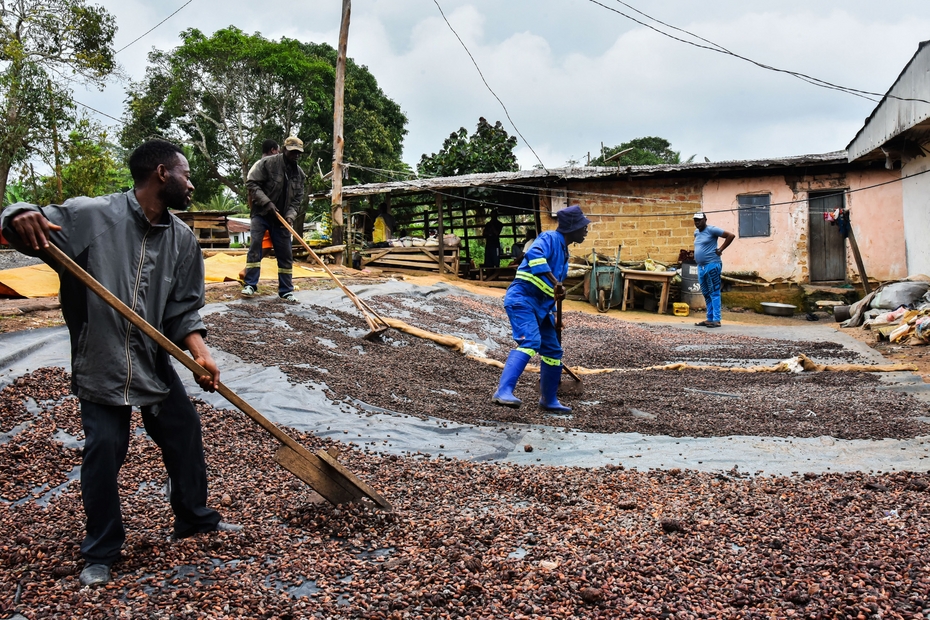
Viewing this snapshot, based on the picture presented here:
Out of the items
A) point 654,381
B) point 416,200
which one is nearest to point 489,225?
point 416,200

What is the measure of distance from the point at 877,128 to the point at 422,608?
11325 millimetres

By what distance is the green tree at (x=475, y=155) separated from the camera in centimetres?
2198

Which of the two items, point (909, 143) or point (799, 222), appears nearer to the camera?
point (909, 143)

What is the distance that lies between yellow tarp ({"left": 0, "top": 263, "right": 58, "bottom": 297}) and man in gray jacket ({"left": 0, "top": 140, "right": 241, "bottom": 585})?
5.49 m

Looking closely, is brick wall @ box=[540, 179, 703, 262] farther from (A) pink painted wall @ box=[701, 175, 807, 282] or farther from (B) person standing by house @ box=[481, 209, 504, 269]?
(B) person standing by house @ box=[481, 209, 504, 269]

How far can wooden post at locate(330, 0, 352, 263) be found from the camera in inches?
567

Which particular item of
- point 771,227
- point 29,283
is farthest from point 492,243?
point 29,283

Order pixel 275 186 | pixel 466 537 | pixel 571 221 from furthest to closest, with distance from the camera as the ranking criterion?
pixel 275 186 → pixel 571 221 → pixel 466 537

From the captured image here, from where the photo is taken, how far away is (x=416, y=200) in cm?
2100

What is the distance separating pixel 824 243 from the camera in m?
15.0

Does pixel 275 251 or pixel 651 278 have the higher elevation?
pixel 275 251

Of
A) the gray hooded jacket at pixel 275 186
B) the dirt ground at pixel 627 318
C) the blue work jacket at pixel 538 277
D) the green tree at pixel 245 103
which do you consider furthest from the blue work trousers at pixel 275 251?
the green tree at pixel 245 103

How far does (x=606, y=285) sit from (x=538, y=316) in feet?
31.8

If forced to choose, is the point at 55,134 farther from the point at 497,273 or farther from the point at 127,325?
the point at 127,325
